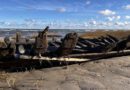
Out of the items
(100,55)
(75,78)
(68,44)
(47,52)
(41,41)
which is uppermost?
(41,41)

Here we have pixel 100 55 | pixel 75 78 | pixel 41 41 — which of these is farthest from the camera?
pixel 100 55

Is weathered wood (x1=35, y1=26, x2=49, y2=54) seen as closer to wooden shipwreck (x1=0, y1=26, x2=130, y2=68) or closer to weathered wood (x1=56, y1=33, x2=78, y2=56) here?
wooden shipwreck (x1=0, y1=26, x2=130, y2=68)

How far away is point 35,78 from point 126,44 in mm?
5586

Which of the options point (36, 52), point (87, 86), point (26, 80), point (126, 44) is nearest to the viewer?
point (87, 86)

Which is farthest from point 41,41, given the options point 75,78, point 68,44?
point 75,78

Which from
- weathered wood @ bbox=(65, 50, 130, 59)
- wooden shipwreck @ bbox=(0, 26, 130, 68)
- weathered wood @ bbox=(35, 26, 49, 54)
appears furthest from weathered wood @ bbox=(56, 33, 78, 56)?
weathered wood @ bbox=(35, 26, 49, 54)

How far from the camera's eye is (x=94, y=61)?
1216 centimetres

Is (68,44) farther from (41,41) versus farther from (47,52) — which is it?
(41,41)

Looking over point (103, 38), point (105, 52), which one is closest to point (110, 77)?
point (105, 52)

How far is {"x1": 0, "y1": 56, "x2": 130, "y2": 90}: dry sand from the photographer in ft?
26.1

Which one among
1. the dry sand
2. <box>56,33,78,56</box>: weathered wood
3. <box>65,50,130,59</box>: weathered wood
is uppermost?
<box>56,33,78,56</box>: weathered wood

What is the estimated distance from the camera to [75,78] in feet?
29.7

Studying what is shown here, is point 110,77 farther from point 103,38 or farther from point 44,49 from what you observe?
point 103,38

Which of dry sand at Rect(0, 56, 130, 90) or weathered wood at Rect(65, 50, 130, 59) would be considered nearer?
dry sand at Rect(0, 56, 130, 90)
